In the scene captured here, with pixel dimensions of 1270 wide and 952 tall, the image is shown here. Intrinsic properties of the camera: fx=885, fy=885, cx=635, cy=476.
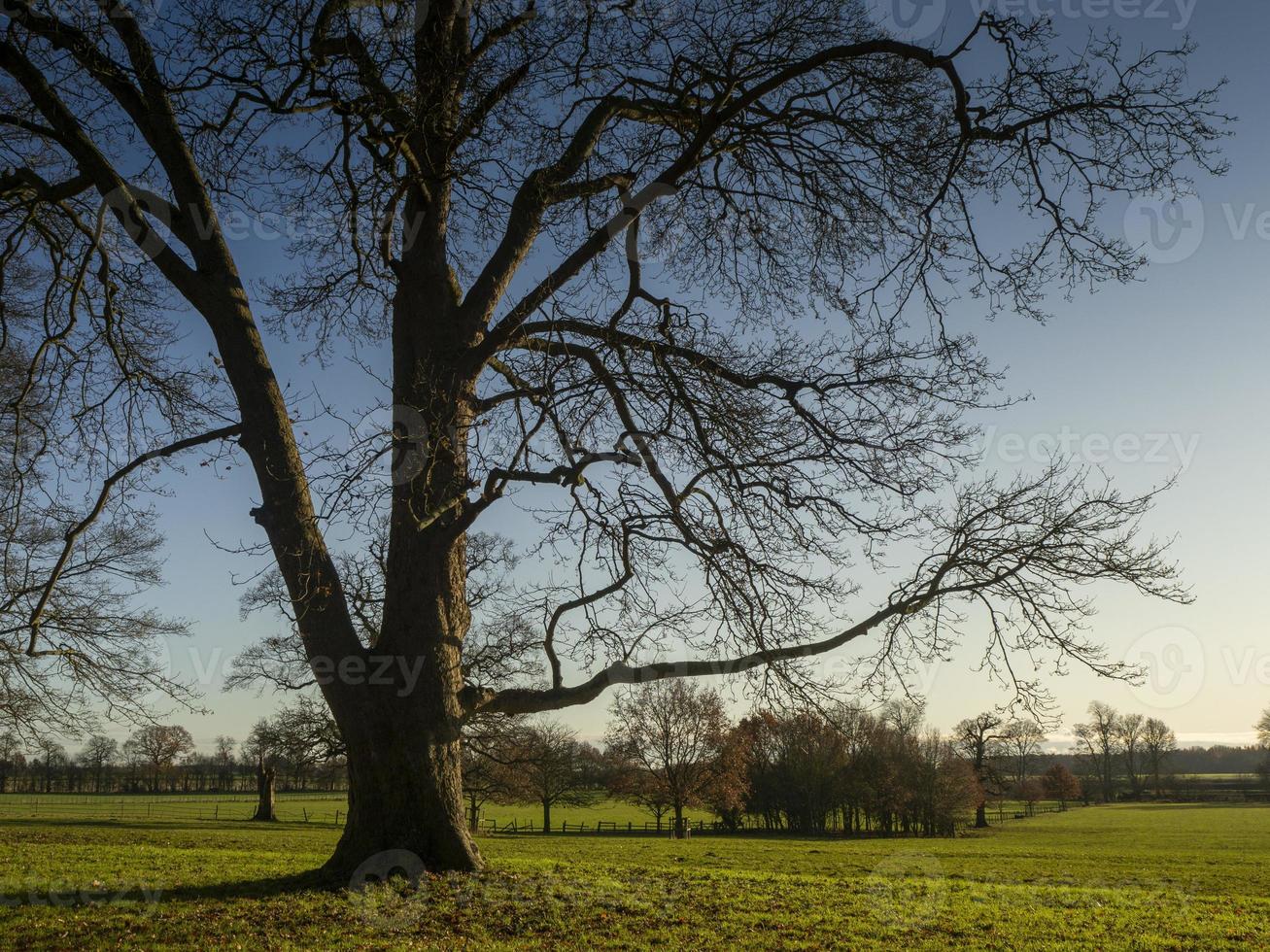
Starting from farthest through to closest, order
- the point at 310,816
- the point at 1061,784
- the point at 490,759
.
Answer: the point at 1061,784, the point at 310,816, the point at 490,759

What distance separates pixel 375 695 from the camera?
8.12 meters

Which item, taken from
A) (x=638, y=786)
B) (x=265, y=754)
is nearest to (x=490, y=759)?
(x=265, y=754)

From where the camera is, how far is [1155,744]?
82.2 m

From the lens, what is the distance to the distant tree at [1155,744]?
269ft

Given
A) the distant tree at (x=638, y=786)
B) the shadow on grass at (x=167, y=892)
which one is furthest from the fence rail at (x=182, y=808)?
the shadow on grass at (x=167, y=892)

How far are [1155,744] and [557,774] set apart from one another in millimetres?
62989

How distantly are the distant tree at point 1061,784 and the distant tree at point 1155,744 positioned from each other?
7.84 meters

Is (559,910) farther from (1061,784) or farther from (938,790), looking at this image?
(1061,784)

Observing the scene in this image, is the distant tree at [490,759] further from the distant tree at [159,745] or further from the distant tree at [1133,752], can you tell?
the distant tree at [1133,752]

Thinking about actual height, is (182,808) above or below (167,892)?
below

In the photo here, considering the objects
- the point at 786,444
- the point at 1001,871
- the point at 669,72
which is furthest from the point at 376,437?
the point at 1001,871

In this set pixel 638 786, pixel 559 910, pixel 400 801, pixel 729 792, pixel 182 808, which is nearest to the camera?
pixel 559 910

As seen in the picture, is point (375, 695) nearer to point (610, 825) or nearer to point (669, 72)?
point (669, 72)

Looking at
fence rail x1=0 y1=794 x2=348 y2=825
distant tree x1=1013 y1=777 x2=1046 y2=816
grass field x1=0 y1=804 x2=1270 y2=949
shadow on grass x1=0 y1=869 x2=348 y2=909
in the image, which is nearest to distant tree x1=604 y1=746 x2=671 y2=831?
fence rail x1=0 y1=794 x2=348 y2=825
